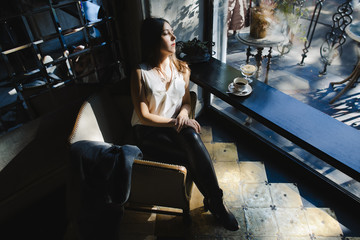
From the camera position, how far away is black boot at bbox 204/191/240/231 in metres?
1.72

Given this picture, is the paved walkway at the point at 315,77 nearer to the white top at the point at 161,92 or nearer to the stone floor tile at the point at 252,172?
the stone floor tile at the point at 252,172

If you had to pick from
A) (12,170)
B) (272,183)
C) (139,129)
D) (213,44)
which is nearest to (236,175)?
(272,183)

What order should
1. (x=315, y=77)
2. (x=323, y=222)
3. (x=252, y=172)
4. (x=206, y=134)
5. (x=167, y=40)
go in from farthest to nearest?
(x=315, y=77)
(x=206, y=134)
(x=252, y=172)
(x=323, y=222)
(x=167, y=40)

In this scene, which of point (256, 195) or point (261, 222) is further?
point (256, 195)

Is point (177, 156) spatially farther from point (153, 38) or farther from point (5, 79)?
point (5, 79)

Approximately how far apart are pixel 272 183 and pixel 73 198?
1483mm

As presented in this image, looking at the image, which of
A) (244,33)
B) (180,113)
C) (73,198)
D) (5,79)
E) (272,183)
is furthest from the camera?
(244,33)

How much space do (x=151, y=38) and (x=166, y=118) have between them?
0.52 m

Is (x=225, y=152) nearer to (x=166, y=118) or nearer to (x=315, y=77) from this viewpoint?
(x=166, y=118)

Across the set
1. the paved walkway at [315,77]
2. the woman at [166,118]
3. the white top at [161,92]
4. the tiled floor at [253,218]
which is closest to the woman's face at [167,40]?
the woman at [166,118]

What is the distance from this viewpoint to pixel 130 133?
1.96 meters

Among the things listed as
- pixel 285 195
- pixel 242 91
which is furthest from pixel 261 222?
pixel 242 91

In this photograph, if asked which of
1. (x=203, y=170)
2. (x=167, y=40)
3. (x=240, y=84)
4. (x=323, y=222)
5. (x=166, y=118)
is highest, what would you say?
(x=167, y=40)

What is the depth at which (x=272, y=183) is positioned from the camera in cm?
211
